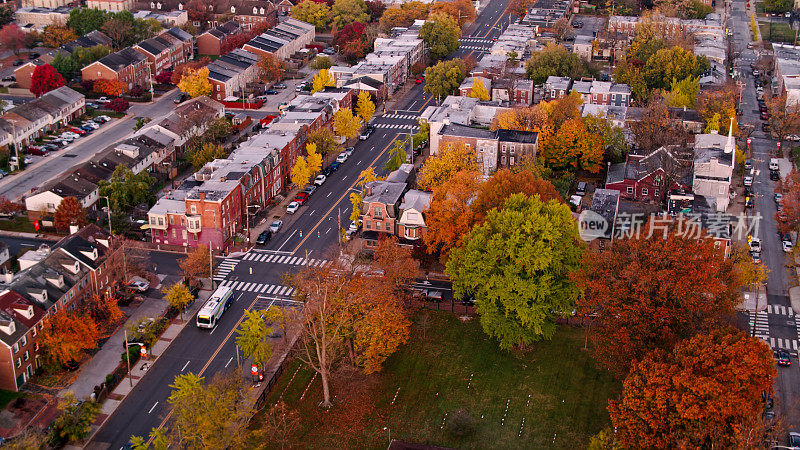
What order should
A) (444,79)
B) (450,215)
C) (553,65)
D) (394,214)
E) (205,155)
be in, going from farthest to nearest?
(553,65), (444,79), (205,155), (394,214), (450,215)

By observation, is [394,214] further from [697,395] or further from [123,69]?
[123,69]

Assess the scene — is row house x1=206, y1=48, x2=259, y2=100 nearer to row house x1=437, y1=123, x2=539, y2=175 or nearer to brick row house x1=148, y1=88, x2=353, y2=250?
brick row house x1=148, y1=88, x2=353, y2=250

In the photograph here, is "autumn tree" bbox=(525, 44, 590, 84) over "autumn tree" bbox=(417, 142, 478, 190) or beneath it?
over

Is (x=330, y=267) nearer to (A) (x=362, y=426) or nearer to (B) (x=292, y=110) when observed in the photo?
(A) (x=362, y=426)

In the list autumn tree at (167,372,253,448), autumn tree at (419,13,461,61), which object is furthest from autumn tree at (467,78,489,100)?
autumn tree at (167,372,253,448)

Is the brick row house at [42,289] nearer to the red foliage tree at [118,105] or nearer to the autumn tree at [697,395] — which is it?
the autumn tree at [697,395]

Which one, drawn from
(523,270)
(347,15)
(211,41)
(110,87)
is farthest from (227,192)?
(347,15)
